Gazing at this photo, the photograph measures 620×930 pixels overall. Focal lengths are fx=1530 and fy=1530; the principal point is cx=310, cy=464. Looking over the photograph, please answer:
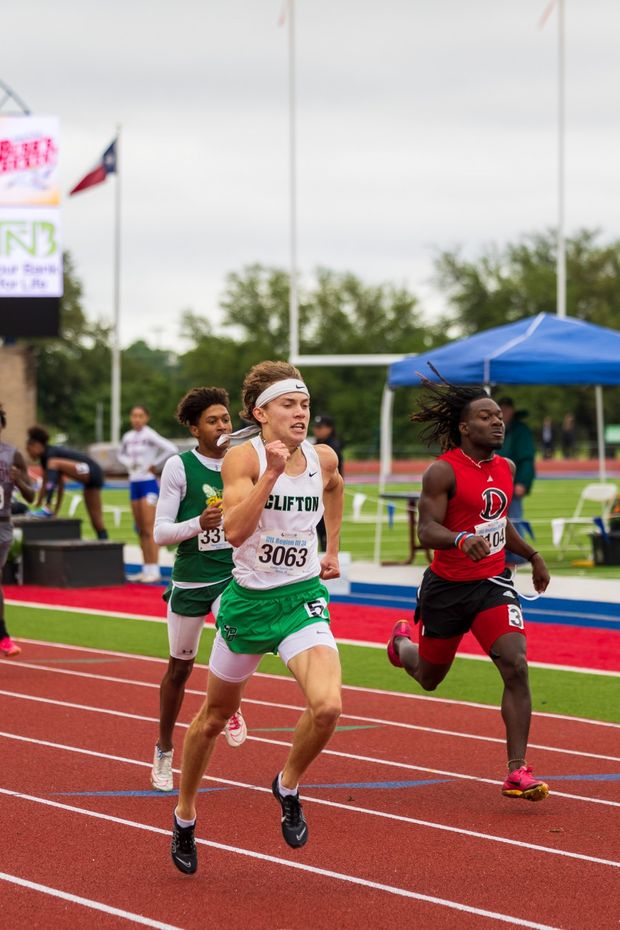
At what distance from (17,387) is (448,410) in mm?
40660

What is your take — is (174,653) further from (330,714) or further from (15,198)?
(15,198)

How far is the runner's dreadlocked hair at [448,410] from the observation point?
321 inches

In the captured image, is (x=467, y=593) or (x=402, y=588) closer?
(x=467, y=593)

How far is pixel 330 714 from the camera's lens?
580cm

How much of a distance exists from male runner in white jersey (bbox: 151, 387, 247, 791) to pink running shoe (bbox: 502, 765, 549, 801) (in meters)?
1.38

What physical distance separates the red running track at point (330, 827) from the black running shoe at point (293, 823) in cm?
17

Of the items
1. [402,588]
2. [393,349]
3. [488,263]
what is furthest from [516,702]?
[488,263]

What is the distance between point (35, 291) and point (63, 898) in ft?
115

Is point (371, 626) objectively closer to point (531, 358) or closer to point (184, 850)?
point (531, 358)

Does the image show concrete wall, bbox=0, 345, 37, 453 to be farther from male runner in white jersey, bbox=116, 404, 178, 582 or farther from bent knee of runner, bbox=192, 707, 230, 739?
bent knee of runner, bbox=192, 707, 230, 739

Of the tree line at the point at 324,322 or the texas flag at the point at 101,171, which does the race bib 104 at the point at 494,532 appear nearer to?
the texas flag at the point at 101,171

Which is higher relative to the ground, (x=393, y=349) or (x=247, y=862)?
(x=393, y=349)

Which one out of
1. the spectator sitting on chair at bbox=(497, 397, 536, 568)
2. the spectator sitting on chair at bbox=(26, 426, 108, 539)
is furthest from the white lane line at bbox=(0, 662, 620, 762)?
the spectator sitting on chair at bbox=(26, 426, 108, 539)

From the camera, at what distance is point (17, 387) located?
47625 millimetres
